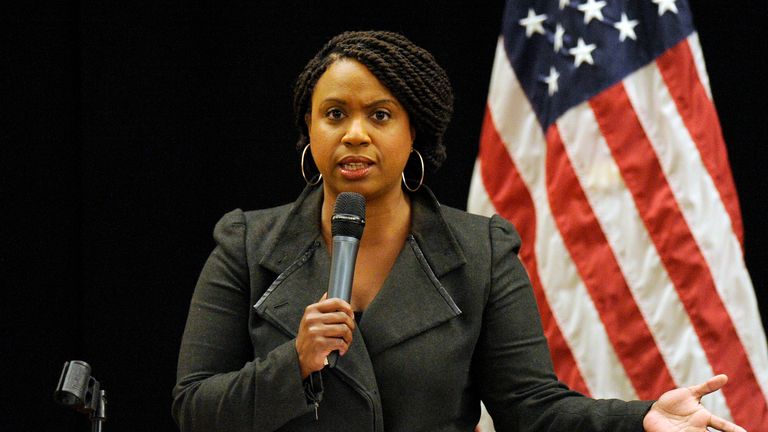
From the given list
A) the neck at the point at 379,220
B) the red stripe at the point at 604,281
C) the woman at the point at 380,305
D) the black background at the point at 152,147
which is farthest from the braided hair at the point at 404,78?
the black background at the point at 152,147

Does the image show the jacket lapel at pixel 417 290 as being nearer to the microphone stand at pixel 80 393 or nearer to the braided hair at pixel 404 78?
the braided hair at pixel 404 78

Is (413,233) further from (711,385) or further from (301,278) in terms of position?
(711,385)

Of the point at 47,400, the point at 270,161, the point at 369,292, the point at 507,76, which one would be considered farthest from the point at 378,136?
the point at 47,400

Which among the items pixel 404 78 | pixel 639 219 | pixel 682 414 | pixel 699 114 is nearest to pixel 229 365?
pixel 404 78

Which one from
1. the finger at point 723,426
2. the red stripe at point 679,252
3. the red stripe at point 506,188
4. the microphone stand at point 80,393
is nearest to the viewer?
the microphone stand at point 80,393

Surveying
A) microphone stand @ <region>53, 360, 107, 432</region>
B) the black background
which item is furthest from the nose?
the black background

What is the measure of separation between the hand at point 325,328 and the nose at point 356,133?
33 centimetres

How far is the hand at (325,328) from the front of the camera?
1.59m

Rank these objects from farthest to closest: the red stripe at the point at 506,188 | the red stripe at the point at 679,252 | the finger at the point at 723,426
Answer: the red stripe at the point at 506,188 < the red stripe at the point at 679,252 < the finger at the point at 723,426

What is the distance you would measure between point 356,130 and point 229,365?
1.50 feet

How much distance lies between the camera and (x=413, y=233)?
80.0 inches

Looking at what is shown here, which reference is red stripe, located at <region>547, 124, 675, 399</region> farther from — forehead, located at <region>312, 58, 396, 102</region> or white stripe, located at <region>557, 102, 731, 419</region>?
forehead, located at <region>312, 58, 396, 102</region>

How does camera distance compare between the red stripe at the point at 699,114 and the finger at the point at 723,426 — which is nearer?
the finger at the point at 723,426

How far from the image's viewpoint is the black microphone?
5.28ft
